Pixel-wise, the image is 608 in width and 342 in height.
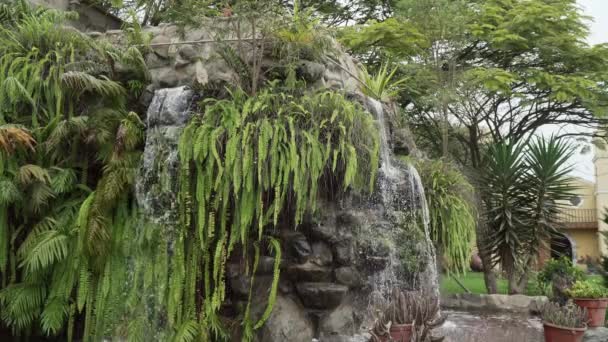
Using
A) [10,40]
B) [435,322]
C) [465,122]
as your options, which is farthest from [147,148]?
[465,122]

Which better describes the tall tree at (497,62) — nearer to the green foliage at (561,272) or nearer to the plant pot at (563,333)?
the green foliage at (561,272)

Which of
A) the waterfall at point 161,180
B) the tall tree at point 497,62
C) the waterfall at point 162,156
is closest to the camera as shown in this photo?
the waterfall at point 161,180

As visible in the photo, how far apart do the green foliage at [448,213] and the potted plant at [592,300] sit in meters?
1.57

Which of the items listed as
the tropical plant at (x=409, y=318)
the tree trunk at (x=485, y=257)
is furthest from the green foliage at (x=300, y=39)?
the tree trunk at (x=485, y=257)

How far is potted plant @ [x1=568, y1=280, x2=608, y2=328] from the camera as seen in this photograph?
731cm

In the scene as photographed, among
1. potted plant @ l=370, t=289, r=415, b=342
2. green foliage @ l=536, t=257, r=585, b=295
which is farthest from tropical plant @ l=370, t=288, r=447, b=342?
green foliage @ l=536, t=257, r=585, b=295

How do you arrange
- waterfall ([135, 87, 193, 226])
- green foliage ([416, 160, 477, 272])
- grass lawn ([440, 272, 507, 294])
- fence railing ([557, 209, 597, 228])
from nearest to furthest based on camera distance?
1. waterfall ([135, 87, 193, 226])
2. green foliage ([416, 160, 477, 272])
3. grass lawn ([440, 272, 507, 294])
4. fence railing ([557, 209, 597, 228])

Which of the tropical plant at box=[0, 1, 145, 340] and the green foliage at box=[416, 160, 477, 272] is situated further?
the green foliage at box=[416, 160, 477, 272]

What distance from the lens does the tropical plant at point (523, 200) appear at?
33.8 ft

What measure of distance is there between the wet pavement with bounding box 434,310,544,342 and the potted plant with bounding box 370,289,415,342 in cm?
192

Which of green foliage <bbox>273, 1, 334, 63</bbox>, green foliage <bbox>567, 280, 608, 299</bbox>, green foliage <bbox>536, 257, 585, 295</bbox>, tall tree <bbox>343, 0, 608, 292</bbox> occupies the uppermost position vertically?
tall tree <bbox>343, 0, 608, 292</bbox>

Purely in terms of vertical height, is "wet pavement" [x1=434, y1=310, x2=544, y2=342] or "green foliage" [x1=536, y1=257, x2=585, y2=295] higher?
"green foliage" [x1=536, y1=257, x2=585, y2=295]

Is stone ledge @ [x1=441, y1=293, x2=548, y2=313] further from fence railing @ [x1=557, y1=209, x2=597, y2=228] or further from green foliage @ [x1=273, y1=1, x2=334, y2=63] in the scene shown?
fence railing @ [x1=557, y1=209, x2=597, y2=228]

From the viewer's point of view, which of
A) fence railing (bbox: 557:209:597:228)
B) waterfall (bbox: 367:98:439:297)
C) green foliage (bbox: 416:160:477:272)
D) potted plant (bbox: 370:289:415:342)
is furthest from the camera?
fence railing (bbox: 557:209:597:228)
